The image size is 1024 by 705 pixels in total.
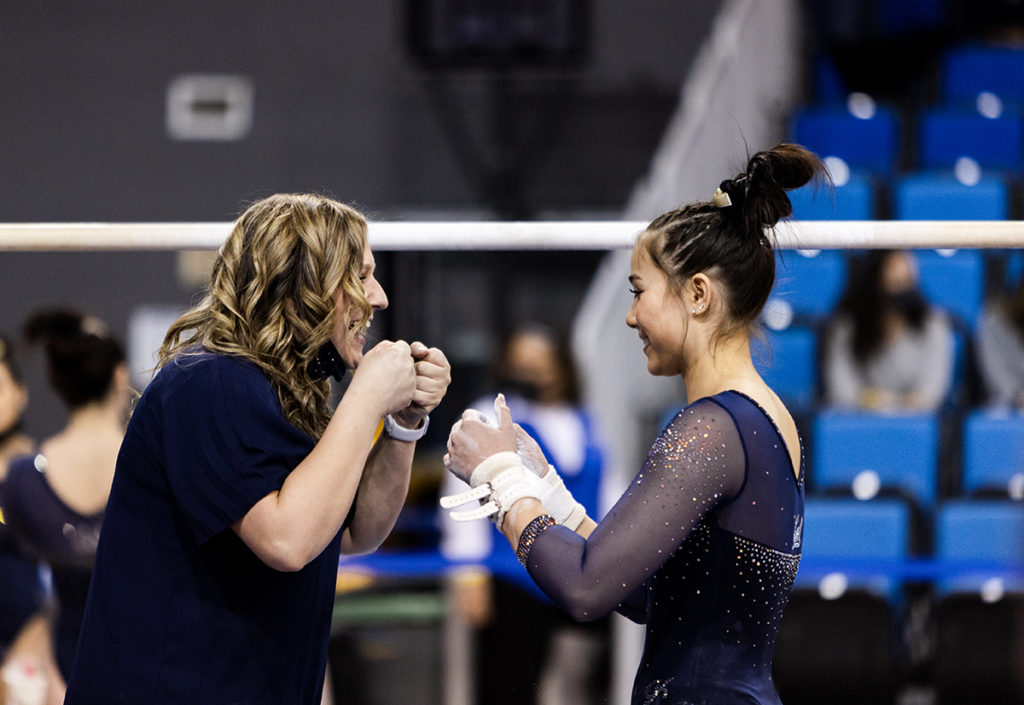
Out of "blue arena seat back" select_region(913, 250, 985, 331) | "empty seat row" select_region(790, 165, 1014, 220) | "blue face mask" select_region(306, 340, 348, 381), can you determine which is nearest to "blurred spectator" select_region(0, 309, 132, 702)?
"blue face mask" select_region(306, 340, 348, 381)

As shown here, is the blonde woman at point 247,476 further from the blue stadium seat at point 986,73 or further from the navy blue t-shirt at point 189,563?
the blue stadium seat at point 986,73

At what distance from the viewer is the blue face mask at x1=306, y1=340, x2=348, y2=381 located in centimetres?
148

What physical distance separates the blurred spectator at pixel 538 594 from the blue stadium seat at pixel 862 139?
8.77ft

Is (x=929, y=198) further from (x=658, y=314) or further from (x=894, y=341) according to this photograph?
(x=658, y=314)

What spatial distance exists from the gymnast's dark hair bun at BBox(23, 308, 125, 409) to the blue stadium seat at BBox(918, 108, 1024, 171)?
402 cm

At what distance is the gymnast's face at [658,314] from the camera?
1485 mm

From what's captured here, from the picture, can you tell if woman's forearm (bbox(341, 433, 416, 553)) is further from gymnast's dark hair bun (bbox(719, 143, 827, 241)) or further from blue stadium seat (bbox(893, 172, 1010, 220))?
blue stadium seat (bbox(893, 172, 1010, 220))

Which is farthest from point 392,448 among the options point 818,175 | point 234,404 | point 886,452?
point 886,452

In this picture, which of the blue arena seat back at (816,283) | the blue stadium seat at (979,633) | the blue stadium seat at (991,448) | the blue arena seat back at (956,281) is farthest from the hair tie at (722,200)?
the blue arena seat back at (956,281)

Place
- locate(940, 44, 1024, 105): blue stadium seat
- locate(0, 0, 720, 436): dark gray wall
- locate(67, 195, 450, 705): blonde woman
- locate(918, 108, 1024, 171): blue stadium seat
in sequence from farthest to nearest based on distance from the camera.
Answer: locate(0, 0, 720, 436): dark gray wall < locate(940, 44, 1024, 105): blue stadium seat < locate(918, 108, 1024, 171): blue stadium seat < locate(67, 195, 450, 705): blonde woman

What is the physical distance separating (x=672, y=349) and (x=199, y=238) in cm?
82

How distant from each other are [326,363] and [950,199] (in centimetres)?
389

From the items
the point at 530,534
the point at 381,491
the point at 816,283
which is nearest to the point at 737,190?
the point at 530,534

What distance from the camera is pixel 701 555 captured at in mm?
1422
